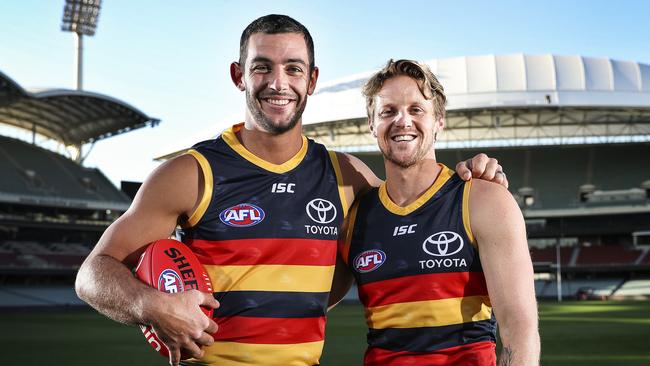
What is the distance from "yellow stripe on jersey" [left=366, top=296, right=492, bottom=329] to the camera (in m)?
3.49

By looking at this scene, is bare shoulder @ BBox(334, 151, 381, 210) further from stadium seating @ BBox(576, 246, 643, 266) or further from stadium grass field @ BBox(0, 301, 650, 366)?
stadium seating @ BBox(576, 246, 643, 266)

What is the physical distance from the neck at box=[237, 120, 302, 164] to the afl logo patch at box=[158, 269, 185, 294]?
0.90m

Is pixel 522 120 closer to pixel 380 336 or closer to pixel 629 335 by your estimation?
pixel 629 335

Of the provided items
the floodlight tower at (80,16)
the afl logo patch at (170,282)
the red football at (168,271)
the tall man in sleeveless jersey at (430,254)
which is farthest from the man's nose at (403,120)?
the floodlight tower at (80,16)

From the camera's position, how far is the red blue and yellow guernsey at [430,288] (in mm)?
3482

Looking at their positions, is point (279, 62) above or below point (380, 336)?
above

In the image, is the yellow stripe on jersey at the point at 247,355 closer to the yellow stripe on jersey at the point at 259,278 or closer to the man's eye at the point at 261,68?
the yellow stripe on jersey at the point at 259,278

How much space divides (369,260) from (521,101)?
48.4 m

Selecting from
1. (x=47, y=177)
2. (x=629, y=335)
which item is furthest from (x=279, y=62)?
(x=47, y=177)

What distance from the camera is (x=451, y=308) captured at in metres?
3.49

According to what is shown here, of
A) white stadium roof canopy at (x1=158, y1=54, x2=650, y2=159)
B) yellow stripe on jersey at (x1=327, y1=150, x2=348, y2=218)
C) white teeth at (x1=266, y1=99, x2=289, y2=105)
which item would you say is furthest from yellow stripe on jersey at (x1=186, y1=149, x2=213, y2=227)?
white stadium roof canopy at (x1=158, y1=54, x2=650, y2=159)

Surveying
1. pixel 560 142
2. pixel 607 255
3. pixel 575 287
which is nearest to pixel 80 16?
pixel 560 142

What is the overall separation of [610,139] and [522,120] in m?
8.02

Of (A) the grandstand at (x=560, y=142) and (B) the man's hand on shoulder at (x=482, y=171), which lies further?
(A) the grandstand at (x=560, y=142)
